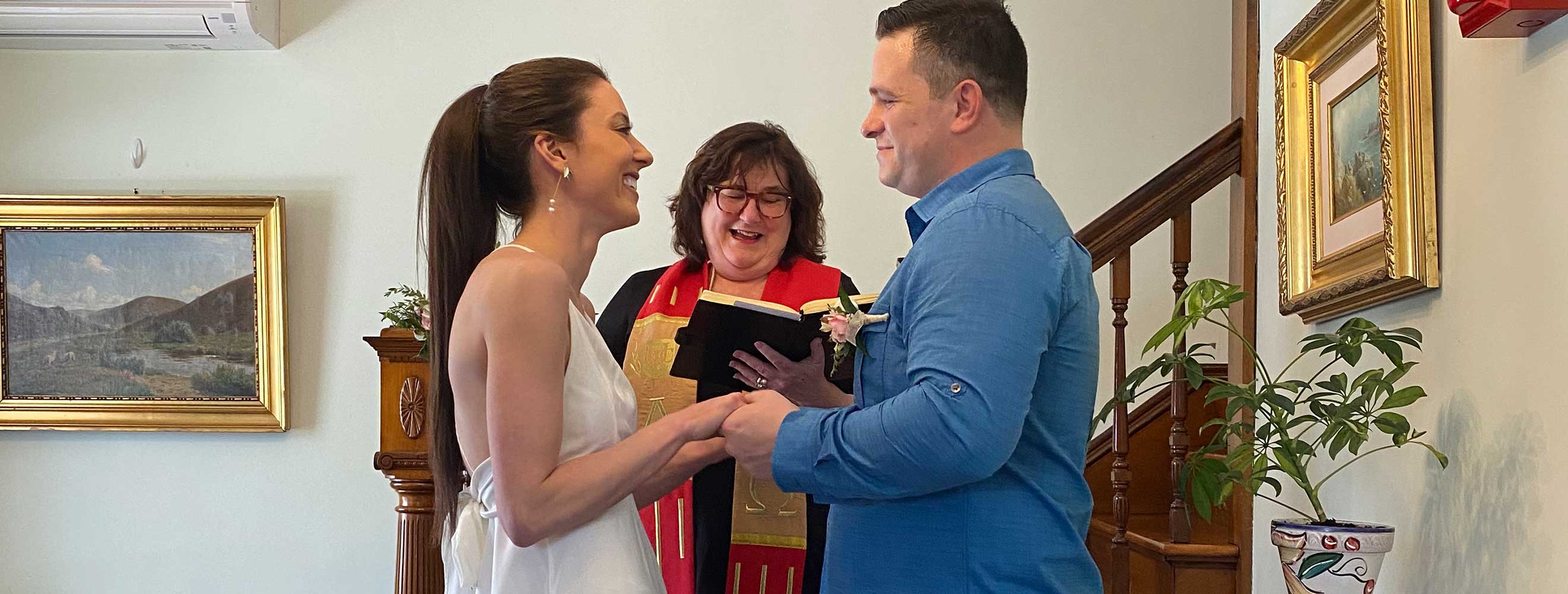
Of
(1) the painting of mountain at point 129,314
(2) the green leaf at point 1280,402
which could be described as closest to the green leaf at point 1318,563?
(2) the green leaf at point 1280,402

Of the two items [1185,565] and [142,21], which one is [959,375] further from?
[142,21]

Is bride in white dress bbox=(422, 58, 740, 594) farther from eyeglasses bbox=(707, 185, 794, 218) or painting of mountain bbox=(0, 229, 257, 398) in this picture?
painting of mountain bbox=(0, 229, 257, 398)

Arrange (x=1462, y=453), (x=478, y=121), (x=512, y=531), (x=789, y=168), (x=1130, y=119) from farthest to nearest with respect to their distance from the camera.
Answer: (x=1130, y=119), (x=789, y=168), (x=1462, y=453), (x=478, y=121), (x=512, y=531)

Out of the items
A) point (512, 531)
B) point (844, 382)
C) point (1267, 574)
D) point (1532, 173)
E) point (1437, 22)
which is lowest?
point (1267, 574)

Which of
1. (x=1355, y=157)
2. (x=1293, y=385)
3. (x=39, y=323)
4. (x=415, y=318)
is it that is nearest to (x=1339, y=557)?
(x=1293, y=385)

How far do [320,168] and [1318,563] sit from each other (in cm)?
432

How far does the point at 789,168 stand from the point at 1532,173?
152 centimetres

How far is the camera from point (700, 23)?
5.35m

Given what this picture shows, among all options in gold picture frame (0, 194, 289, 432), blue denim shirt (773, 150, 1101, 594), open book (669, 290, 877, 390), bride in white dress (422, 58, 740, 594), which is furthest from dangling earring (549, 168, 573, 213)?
gold picture frame (0, 194, 289, 432)

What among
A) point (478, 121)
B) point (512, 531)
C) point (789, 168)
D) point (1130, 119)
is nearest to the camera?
point (512, 531)

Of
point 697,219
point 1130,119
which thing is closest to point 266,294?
point 697,219

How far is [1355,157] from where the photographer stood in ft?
8.41

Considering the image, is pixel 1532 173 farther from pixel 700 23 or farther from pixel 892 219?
pixel 700 23

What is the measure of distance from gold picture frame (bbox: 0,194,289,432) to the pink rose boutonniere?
4109mm
